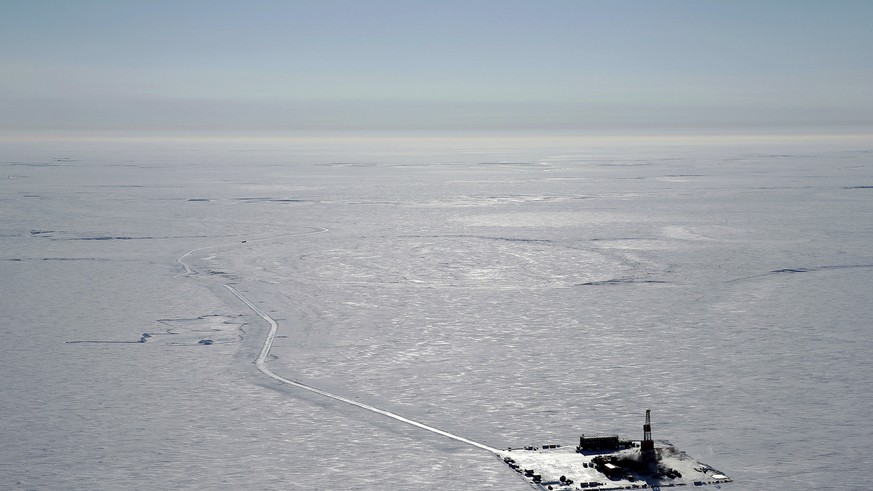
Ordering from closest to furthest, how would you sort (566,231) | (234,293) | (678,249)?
(234,293)
(678,249)
(566,231)

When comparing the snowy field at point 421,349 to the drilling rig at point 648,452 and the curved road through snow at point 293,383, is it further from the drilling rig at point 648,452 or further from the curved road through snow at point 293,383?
the drilling rig at point 648,452

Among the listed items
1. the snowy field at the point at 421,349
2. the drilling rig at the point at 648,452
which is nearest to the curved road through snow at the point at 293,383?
the snowy field at the point at 421,349

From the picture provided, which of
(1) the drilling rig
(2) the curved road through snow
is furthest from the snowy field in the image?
(1) the drilling rig

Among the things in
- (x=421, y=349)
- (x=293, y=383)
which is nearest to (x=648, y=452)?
(x=293, y=383)

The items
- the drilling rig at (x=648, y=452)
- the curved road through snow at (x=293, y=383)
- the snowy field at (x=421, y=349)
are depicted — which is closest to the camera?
the drilling rig at (x=648, y=452)

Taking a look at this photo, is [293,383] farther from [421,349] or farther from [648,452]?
[648,452]

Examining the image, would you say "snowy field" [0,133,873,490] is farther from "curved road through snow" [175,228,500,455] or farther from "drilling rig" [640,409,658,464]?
"drilling rig" [640,409,658,464]

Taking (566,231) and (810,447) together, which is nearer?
(810,447)

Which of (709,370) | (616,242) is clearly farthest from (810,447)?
(616,242)

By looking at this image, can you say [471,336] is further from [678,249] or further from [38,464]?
[678,249]
